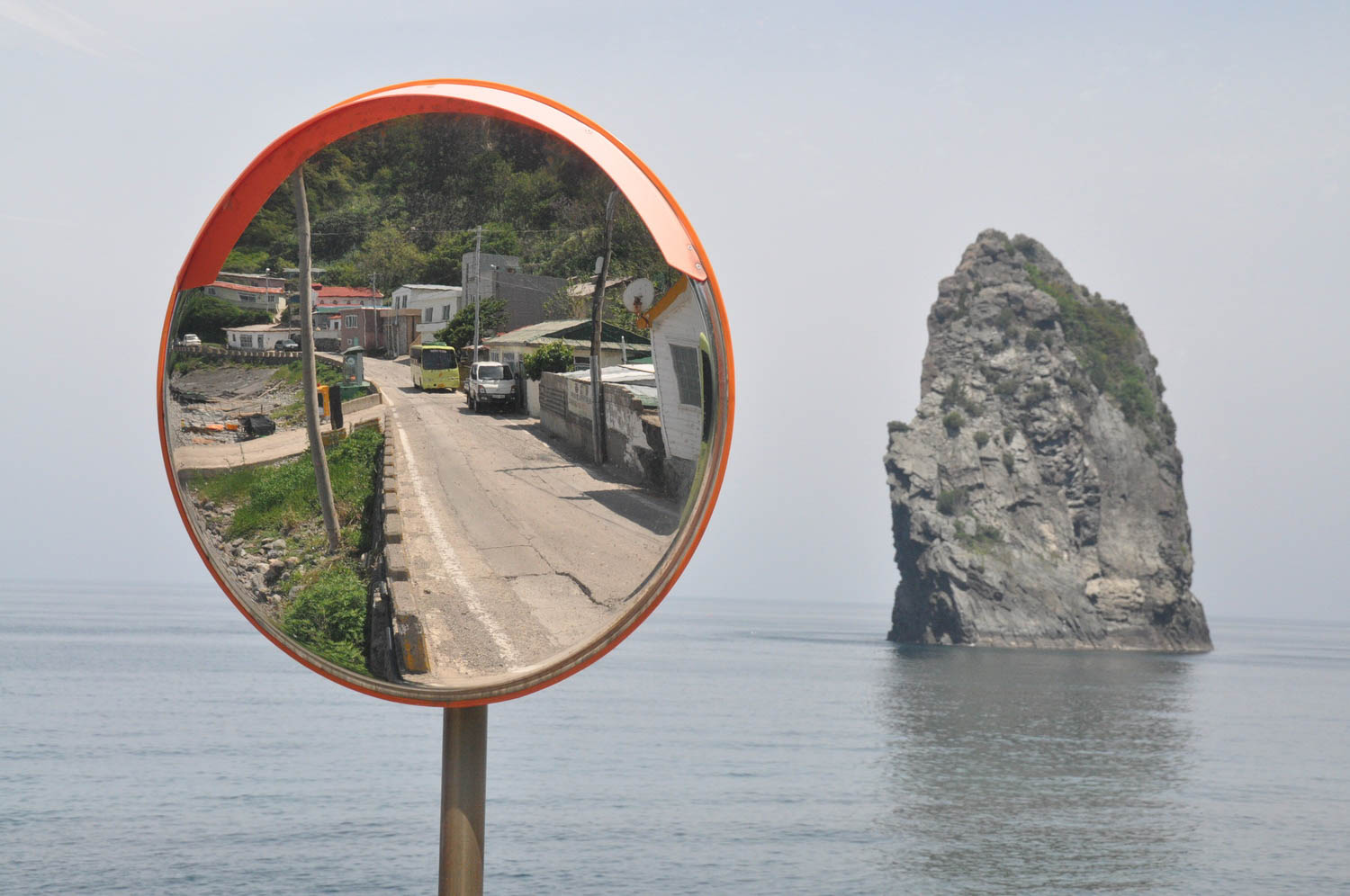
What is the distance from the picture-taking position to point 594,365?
128 inches

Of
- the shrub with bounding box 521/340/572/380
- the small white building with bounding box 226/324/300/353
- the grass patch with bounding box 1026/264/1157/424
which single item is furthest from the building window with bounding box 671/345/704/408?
the grass patch with bounding box 1026/264/1157/424

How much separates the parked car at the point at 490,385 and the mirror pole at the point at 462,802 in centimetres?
87

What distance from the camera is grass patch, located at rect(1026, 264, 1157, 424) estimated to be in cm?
13700

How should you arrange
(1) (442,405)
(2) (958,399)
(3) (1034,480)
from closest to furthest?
(1) (442,405), (3) (1034,480), (2) (958,399)

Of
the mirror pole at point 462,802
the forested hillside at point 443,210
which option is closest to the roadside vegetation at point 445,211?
the forested hillside at point 443,210

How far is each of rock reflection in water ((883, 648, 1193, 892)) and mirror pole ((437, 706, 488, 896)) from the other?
45902mm

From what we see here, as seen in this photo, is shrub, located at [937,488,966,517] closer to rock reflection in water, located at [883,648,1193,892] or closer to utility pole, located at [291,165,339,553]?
rock reflection in water, located at [883,648,1193,892]

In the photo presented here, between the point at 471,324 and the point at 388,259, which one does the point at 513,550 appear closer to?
the point at 471,324

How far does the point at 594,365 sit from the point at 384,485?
643mm

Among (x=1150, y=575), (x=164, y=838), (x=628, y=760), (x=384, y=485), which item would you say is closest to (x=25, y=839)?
(x=164, y=838)

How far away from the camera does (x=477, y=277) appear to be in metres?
3.32

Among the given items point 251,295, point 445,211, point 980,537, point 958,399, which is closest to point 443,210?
point 445,211

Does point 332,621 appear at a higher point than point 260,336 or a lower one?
lower

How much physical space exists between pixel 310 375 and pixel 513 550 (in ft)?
2.36
